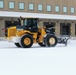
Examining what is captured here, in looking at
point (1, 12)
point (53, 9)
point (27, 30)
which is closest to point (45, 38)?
point (27, 30)

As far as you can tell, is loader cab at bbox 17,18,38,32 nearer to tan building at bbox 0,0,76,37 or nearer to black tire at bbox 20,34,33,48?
black tire at bbox 20,34,33,48

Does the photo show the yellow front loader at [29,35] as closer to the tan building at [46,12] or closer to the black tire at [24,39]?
the black tire at [24,39]

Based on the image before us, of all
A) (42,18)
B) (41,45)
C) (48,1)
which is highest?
(48,1)

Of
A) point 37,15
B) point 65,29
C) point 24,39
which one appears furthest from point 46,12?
point 24,39

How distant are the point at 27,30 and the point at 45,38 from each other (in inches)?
57.2

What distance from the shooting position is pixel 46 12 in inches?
1732

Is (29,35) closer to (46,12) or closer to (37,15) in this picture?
(37,15)

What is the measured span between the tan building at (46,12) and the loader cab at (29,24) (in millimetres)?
16921

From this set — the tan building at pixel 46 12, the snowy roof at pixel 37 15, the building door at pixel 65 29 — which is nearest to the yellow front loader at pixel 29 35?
the snowy roof at pixel 37 15

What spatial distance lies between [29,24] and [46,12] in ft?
77.3

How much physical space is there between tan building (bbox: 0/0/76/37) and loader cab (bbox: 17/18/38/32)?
1692cm

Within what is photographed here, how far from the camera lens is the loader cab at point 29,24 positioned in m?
20.5
